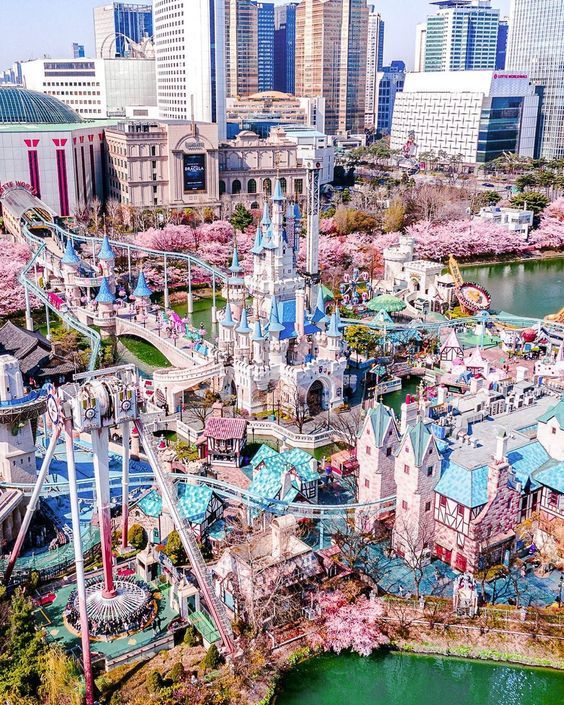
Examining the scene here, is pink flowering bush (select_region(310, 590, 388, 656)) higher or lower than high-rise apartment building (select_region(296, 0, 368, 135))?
lower

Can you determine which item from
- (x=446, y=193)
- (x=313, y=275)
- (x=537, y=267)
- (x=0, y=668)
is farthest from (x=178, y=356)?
(x=446, y=193)

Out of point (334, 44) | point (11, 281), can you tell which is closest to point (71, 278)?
point (11, 281)

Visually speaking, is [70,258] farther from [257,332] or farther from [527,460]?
[527,460]

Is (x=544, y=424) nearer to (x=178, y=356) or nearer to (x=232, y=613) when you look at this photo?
(x=232, y=613)

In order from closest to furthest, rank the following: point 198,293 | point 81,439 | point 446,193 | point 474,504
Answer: point 474,504 → point 81,439 → point 198,293 → point 446,193

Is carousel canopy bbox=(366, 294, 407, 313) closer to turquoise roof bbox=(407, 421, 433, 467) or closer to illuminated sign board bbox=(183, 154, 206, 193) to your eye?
turquoise roof bbox=(407, 421, 433, 467)

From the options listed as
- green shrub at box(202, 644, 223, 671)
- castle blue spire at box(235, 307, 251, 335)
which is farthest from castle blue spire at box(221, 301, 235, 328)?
green shrub at box(202, 644, 223, 671)
